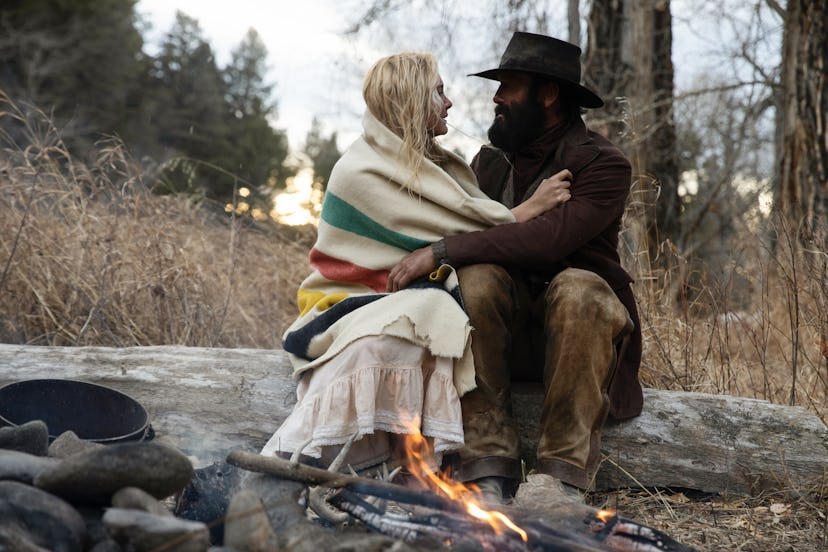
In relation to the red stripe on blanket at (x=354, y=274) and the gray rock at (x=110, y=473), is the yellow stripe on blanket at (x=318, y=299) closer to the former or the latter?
the red stripe on blanket at (x=354, y=274)

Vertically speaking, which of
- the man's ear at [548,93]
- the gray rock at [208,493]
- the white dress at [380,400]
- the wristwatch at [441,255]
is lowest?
the gray rock at [208,493]

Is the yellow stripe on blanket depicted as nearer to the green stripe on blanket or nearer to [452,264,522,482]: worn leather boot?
the green stripe on blanket

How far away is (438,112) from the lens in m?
3.45

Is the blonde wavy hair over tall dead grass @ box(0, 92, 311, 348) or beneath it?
over

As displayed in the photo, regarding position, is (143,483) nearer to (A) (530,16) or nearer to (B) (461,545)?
(B) (461,545)

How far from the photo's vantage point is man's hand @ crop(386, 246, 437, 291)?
332cm

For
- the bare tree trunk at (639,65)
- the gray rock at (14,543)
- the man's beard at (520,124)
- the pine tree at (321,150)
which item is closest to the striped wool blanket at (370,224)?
the man's beard at (520,124)

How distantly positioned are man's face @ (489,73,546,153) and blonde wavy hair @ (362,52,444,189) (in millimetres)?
426

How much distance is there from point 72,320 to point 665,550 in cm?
390

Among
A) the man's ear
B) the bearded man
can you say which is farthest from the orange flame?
the man's ear

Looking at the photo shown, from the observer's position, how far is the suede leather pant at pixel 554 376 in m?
3.19

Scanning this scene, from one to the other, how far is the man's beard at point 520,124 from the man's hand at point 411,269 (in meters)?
0.74

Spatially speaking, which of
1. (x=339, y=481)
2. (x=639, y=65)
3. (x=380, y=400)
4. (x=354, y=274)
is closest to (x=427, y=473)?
(x=380, y=400)

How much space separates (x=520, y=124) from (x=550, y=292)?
84 centimetres
